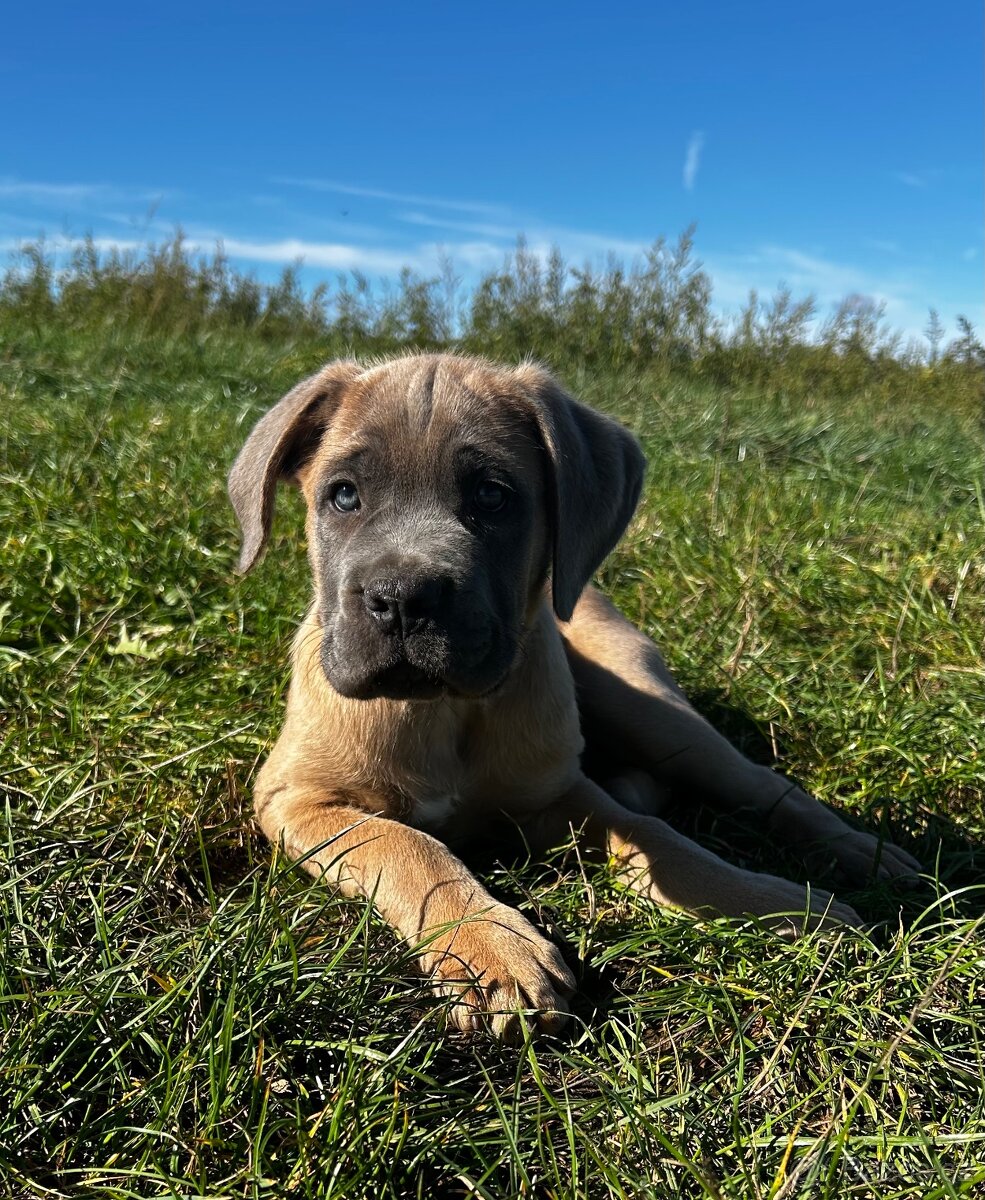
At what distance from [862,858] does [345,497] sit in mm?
1849

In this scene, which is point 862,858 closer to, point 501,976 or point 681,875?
point 681,875

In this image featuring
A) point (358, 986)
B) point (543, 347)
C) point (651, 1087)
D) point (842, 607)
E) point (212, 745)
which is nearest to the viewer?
point (651, 1087)

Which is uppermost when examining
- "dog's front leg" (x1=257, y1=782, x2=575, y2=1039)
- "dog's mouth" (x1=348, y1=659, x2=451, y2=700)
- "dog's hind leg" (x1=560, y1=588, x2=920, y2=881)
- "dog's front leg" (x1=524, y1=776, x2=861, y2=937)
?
"dog's mouth" (x1=348, y1=659, x2=451, y2=700)

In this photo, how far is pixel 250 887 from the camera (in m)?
2.75

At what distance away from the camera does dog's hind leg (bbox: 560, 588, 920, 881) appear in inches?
123

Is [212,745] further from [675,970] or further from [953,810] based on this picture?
[953,810]

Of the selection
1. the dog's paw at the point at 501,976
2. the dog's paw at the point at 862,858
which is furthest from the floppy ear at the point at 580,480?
the dog's paw at the point at 862,858

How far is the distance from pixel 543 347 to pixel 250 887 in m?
10.2

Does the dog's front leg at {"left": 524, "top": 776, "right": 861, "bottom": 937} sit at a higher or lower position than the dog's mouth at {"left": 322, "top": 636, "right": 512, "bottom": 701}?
lower

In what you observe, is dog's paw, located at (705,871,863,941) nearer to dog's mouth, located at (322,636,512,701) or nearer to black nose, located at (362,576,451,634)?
dog's mouth, located at (322,636,512,701)

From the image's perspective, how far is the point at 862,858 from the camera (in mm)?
3051

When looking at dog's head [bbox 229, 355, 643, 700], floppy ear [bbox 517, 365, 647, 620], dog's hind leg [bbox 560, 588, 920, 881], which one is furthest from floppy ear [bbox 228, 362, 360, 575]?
dog's hind leg [bbox 560, 588, 920, 881]

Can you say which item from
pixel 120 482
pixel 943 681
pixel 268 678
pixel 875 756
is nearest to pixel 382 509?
pixel 268 678

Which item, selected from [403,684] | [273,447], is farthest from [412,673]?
[273,447]
